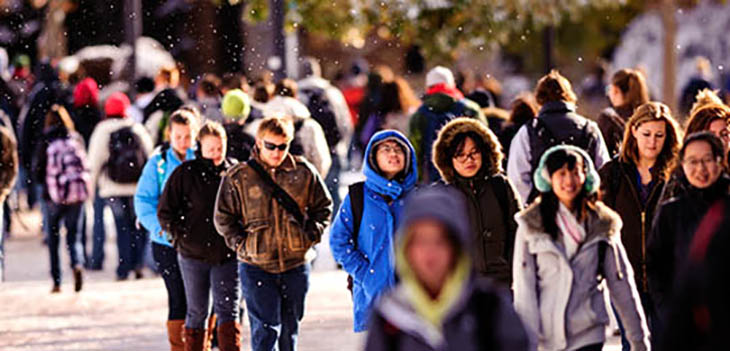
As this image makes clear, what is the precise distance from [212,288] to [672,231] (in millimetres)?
3292

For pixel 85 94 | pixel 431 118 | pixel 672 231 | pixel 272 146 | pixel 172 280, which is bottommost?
pixel 172 280

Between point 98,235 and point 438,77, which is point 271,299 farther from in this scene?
point 98,235

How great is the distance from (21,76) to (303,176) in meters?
14.3

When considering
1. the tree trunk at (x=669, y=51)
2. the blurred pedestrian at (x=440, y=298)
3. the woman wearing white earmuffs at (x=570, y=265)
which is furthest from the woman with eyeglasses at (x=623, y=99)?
the tree trunk at (x=669, y=51)

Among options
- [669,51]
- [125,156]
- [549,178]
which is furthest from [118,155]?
[669,51]

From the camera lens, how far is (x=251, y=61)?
35.5m

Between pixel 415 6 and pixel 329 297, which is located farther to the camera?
pixel 415 6

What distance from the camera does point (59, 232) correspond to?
13750mm

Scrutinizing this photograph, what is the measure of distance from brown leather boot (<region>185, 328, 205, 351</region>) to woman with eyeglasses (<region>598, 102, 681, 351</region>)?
2499 millimetres

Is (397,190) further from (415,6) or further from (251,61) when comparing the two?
(251,61)

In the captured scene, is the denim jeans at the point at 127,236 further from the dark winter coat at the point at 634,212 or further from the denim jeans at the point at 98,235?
the dark winter coat at the point at 634,212

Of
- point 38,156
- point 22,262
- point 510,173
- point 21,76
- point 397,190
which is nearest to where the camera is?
point 397,190

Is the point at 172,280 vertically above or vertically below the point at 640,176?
below

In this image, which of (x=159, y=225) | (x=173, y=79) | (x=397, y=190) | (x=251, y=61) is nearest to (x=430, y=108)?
(x=173, y=79)
